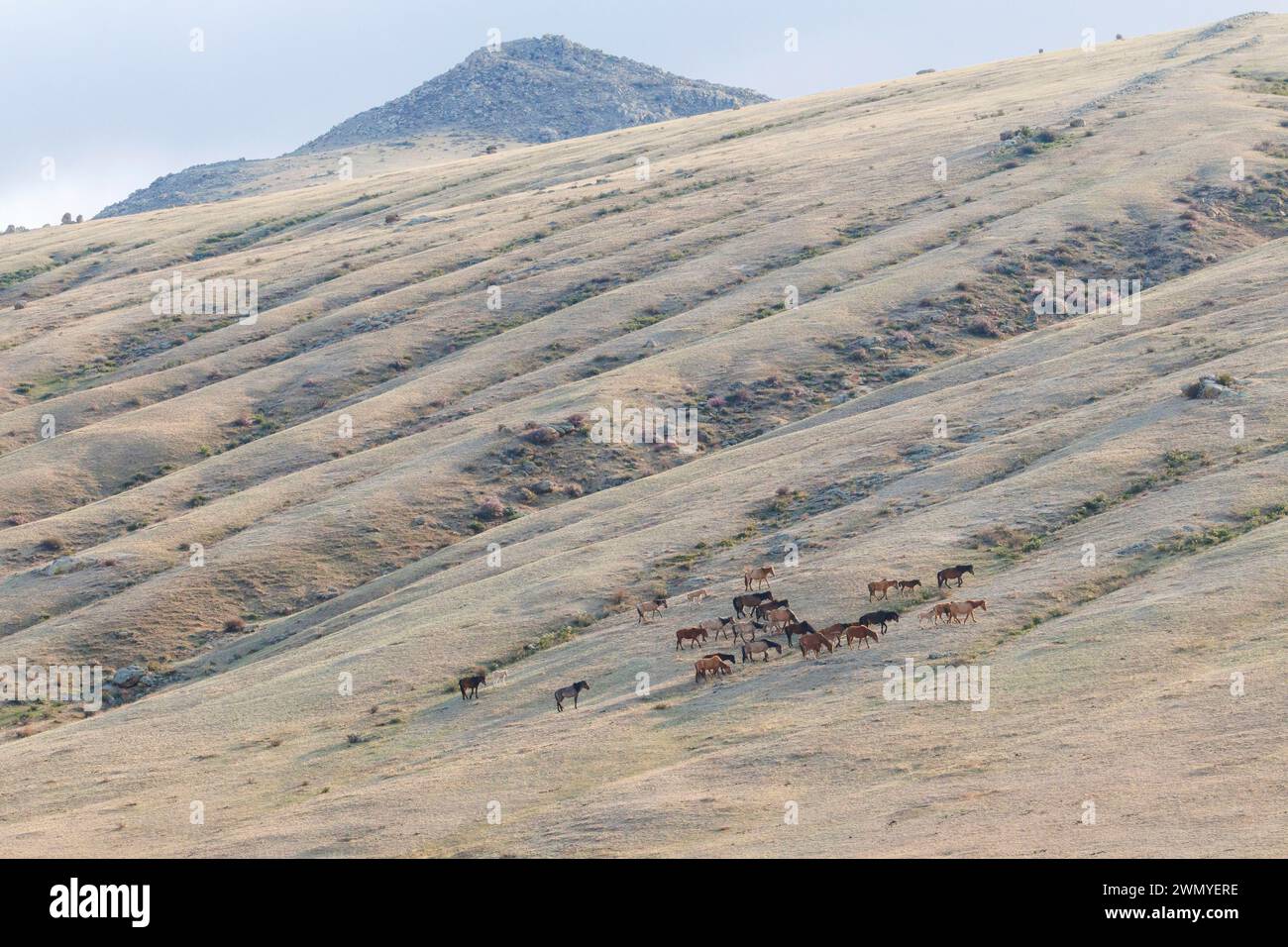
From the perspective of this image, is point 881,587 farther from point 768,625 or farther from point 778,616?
point 768,625

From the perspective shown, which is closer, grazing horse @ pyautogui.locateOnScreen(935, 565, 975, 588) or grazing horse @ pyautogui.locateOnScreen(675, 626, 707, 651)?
grazing horse @ pyautogui.locateOnScreen(675, 626, 707, 651)

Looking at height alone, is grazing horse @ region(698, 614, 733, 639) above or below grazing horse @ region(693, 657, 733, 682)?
above

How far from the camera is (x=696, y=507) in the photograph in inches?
2196

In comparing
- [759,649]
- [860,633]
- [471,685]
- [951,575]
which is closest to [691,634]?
[759,649]

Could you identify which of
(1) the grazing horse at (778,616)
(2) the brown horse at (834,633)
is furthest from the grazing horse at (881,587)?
(2) the brown horse at (834,633)

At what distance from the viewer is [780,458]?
60.2 meters

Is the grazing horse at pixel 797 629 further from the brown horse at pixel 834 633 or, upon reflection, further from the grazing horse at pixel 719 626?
the grazing horse at pixel 719 626

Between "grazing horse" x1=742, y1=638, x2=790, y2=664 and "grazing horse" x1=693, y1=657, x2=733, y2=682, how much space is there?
0.90 metres

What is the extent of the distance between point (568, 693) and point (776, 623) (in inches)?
258

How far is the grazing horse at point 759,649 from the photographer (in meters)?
38.3

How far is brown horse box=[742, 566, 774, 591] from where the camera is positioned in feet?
144

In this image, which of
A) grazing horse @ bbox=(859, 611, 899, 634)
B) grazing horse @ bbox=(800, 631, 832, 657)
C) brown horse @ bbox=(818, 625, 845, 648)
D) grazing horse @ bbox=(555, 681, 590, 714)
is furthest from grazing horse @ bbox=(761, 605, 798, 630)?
grazing horse @ bbox=(555, 681, 590, 714)

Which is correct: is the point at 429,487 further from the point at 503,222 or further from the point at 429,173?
the point at 429,173

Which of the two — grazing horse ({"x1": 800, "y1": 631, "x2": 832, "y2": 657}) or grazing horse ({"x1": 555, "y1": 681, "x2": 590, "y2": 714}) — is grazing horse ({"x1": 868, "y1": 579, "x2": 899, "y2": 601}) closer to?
grazing horse ({"x1": 800, "y1": 631, "x2": 832, "y2": 657})
